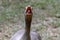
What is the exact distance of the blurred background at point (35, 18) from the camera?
181 inches

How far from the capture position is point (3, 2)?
5.88 m

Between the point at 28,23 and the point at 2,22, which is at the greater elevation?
the point at 28,23

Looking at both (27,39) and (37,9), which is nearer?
(27,39)

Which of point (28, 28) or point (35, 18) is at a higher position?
point (28, 28)

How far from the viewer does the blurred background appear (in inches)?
181

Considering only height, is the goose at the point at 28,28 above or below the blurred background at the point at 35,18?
above

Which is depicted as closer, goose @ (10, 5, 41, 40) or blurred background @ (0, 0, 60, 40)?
goose @ (10, 5, 41, 40)

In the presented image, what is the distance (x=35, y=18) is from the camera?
17.2 ft

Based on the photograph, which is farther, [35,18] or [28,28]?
[35,18]

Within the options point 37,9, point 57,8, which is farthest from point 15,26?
point 57,8

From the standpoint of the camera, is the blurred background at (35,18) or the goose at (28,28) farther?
the blurred background at (35,18)

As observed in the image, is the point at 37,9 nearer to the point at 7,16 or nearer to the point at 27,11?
the point at 7,16

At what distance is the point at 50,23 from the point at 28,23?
6.42ft

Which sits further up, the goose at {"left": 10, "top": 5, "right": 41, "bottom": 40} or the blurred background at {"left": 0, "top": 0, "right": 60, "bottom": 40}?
the goose at {"left": 10, "top": 5, "right": 41, "bottom": 40}
